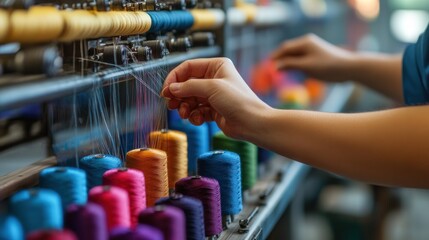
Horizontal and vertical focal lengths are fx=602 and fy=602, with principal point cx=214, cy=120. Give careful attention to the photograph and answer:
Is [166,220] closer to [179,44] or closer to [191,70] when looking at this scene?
[191,70]

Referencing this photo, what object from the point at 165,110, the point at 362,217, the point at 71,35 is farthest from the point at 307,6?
the point at 71,35

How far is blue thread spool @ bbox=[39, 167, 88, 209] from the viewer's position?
33.3 inches

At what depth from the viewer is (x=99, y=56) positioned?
1033 mm

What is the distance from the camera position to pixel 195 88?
3.40 feet

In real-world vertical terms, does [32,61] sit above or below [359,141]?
above

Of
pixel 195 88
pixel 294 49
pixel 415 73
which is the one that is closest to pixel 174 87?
pixel 195 88

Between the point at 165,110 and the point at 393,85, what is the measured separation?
841mm

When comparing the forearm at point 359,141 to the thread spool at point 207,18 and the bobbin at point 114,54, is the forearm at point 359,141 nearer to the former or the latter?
the bobbin at point 114,54

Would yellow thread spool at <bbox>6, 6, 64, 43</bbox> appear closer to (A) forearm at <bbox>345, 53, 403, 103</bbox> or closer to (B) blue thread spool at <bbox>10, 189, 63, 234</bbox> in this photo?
(B) blue thread spool at <bbox>10, 189, 63, 234</bbox>

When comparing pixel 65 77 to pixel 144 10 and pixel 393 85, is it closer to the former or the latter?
pixel 144 10

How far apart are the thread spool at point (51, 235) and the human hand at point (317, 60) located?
1.37 metres

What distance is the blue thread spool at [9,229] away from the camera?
68 centimetres

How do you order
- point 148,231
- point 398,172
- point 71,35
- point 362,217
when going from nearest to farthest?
point 148,231 < point 71,35 < point 398,172 < point 362,217

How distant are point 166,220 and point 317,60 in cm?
124
